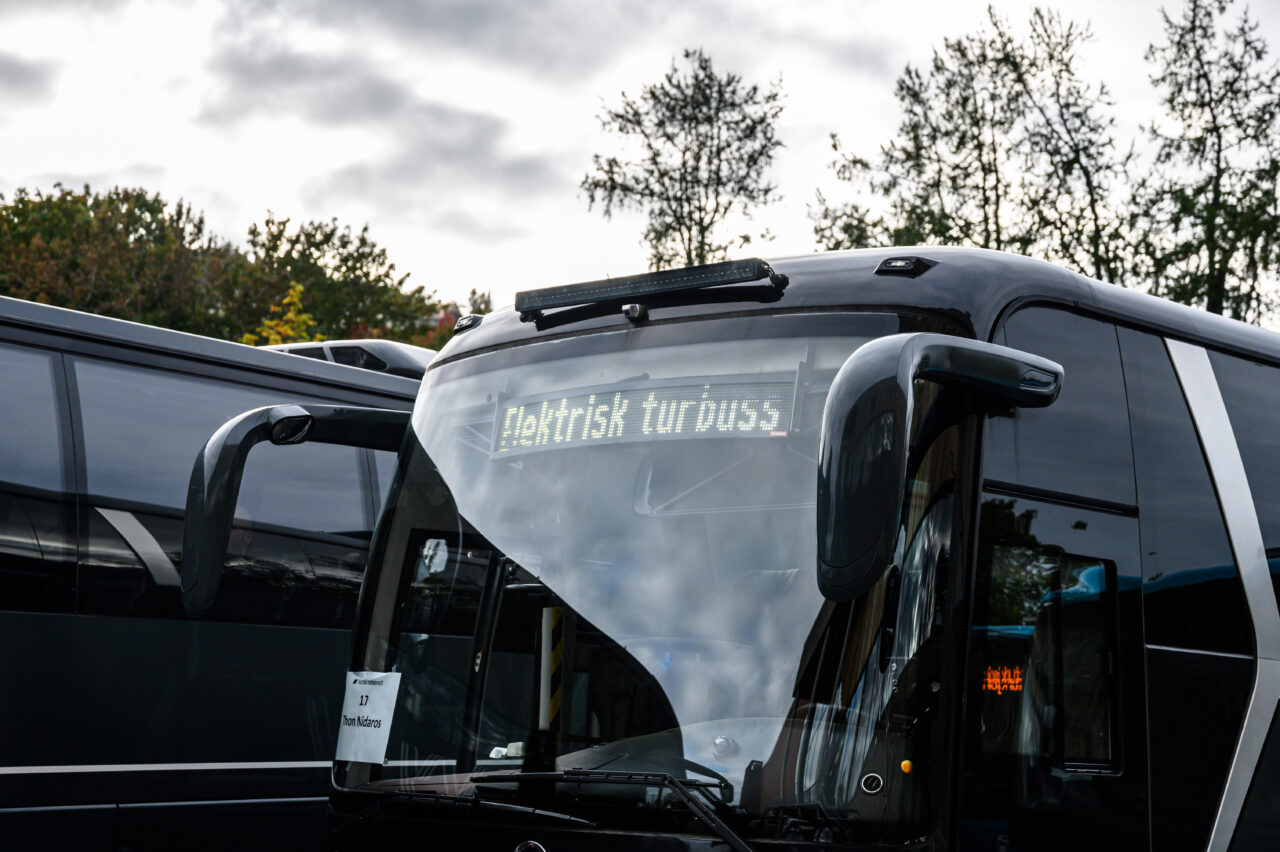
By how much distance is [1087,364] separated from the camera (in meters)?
4.62

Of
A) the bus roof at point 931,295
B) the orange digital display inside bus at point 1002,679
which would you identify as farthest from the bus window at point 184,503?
the orange digital display inside bus at point 1002,679

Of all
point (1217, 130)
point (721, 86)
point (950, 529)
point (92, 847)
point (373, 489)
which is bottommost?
point (92, 847)

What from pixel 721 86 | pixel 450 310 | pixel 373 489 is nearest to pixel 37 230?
pixel 450 310

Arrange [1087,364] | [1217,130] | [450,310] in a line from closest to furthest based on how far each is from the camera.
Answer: [1087,364] < [1217,130] < [450,310]

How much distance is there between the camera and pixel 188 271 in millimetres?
36875

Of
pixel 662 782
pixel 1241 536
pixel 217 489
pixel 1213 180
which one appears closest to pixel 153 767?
pixel 217 489

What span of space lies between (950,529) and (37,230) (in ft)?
138

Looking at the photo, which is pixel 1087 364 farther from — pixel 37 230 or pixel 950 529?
pixel 37 230

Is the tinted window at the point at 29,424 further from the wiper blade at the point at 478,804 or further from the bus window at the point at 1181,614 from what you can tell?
the bus window at the point at 1181,614

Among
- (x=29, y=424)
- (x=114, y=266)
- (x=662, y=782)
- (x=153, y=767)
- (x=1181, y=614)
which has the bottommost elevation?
(x=153, y=767)

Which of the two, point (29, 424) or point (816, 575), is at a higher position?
point (29, 424)

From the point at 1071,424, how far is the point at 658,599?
1.41m

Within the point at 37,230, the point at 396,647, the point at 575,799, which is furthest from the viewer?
the point at 37,230

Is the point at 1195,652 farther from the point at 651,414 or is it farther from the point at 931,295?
the point at 651,414
